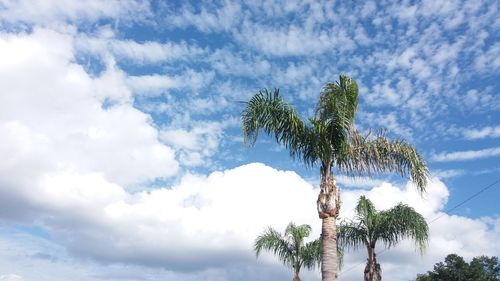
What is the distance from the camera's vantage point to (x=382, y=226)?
80.5 feet

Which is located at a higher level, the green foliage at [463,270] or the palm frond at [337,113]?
the green foliage at [463,270]

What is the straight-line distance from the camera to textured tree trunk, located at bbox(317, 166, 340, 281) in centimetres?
1295

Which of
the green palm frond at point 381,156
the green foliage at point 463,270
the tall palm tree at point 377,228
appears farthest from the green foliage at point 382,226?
the green foliage at point 463,270

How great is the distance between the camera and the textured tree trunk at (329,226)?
12.9 meters

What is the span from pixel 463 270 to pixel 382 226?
42944mm

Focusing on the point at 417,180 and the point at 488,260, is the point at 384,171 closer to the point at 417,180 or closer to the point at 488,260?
the point at 417,180

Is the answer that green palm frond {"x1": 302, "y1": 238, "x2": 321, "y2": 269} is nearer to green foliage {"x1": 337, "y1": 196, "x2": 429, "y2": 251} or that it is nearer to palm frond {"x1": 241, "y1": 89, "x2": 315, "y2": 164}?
green foliage {"x1": 337, "y1": 196, "x2": 429, "y2": 251}

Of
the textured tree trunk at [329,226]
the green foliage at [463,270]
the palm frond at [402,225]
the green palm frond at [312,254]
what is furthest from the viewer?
the green foliage at [463,270]

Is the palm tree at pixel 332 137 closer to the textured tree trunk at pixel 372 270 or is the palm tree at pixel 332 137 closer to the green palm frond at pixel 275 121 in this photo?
the green palm frond at pixel 275 121

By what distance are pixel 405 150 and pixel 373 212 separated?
10.7 meters

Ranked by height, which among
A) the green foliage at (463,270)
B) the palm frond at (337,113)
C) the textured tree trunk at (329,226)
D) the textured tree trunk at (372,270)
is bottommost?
the textured tree trunk at (329,226)

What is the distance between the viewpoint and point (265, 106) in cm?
1427

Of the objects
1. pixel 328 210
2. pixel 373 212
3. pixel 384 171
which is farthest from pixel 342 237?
pixel 328 210

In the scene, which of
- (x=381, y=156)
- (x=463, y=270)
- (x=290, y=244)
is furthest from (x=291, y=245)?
(x=463, y=270)
